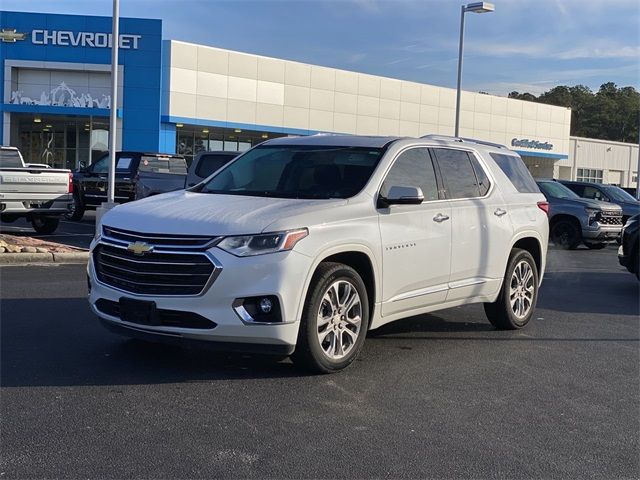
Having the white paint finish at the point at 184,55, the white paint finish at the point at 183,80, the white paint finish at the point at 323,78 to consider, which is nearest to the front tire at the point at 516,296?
the white paint finish at the point at 183,80

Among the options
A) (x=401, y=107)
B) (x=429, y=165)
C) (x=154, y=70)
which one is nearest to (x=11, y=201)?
(x=429, y=165)

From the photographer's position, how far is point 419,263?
20.5 ft

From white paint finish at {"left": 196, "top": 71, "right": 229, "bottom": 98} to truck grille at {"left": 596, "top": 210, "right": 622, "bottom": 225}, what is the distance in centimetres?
2592

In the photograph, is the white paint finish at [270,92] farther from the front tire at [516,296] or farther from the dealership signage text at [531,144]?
the front tire at [516,296]

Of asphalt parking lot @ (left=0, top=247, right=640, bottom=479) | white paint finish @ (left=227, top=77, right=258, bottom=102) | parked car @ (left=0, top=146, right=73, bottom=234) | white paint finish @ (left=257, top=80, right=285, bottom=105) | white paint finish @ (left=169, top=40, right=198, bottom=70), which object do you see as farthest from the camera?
white paint finish @ (left=257, top=80, right=285, bottom=105)

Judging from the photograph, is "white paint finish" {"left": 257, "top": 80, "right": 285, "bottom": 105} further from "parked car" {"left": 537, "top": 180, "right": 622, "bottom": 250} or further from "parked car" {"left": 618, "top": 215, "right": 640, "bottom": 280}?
"parked car" {"left": 618, "top": 215, "right": 640, "bottom": 280}

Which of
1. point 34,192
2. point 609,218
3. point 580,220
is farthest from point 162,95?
point 609,218

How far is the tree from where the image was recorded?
316 feet

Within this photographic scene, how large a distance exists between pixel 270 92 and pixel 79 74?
10576mm

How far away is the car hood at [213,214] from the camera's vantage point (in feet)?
16.8

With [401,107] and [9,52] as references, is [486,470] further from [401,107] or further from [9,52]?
[401,107]

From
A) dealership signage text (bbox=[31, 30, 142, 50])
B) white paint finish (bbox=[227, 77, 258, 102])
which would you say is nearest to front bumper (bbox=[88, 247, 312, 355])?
dealership signage text (bbox=[31, 30, 142, 50])

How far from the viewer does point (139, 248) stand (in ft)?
17.1

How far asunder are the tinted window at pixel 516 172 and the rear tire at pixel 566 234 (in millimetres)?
10254
